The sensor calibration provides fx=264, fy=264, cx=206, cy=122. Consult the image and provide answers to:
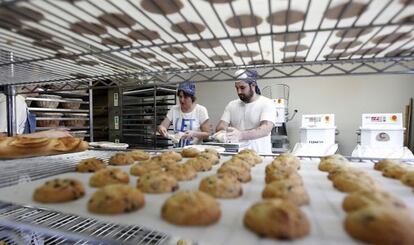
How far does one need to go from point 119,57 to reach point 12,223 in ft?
2.35

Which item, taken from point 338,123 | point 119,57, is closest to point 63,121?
point 119,57

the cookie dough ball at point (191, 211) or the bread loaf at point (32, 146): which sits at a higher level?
the bread loaf at point (32, 146)

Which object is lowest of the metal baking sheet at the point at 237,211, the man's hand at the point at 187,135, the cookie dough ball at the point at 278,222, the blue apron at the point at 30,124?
the metal baking sheet at the point at 237,211

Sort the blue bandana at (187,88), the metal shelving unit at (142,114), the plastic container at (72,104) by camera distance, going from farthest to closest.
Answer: the metal shelving unit at (142,114) < the plastic container at (72,104) < the blue bandana at (187,88)

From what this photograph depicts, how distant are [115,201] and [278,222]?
436mm

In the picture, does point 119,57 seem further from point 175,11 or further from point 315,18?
point 315,18

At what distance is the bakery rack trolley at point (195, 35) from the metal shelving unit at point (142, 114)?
8.13 ft

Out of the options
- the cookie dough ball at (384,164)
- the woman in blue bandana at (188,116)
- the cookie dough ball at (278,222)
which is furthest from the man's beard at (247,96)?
the cookie dough ball at (278,222)

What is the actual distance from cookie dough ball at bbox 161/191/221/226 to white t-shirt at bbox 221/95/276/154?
1.73 meters

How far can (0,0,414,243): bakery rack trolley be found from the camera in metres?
0.68

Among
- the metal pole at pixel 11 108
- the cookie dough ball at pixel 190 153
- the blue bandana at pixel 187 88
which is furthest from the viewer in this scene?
the blue bandana at pixel 187 88

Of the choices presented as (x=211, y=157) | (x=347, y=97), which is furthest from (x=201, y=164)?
(x=347, y=97)

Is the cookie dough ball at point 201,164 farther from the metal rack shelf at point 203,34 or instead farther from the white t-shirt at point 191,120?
the white t-shirt at point 191,120

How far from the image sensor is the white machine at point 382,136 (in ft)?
9.98
